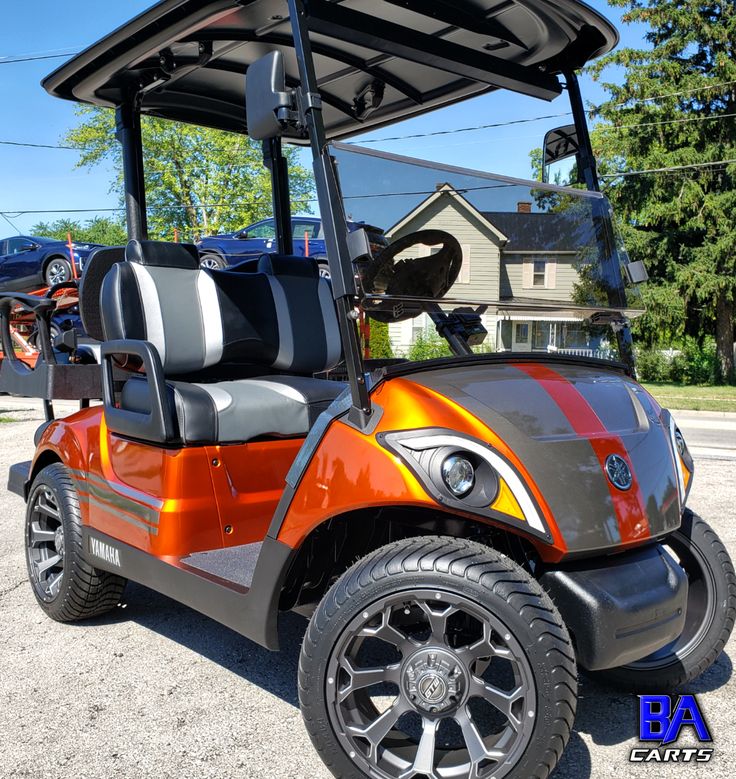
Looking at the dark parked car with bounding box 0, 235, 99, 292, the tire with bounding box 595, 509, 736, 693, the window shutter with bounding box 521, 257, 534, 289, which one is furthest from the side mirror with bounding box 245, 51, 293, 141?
the dark parked car with bounding box 0, 235, 99, 292

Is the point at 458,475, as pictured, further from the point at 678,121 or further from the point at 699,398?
the point at 678,121

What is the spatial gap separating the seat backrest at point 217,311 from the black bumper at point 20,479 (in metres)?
→ 1.00

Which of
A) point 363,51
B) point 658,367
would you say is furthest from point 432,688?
point 658,367

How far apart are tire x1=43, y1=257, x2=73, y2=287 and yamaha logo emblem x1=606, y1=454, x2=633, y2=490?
12.9 meters

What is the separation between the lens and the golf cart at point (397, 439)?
76.3 inches

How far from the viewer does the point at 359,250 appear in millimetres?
2211

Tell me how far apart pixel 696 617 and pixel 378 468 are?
1.28 meters

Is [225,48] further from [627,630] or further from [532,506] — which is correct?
[627,630]

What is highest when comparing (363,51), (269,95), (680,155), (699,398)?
(680,155)

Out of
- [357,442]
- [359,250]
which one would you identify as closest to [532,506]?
[357,442]

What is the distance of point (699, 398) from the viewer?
16.0 meters

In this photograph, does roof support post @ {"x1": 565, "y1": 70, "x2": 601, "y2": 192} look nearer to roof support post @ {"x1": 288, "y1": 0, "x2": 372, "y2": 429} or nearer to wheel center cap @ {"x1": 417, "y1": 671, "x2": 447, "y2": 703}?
roof support post @ {"x1": 288, "y1": 0, "x2": 372, "y2": 429}

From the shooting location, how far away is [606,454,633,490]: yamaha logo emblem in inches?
79.8

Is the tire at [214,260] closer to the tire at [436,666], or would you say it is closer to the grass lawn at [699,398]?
the grass lawn at [699,398]
